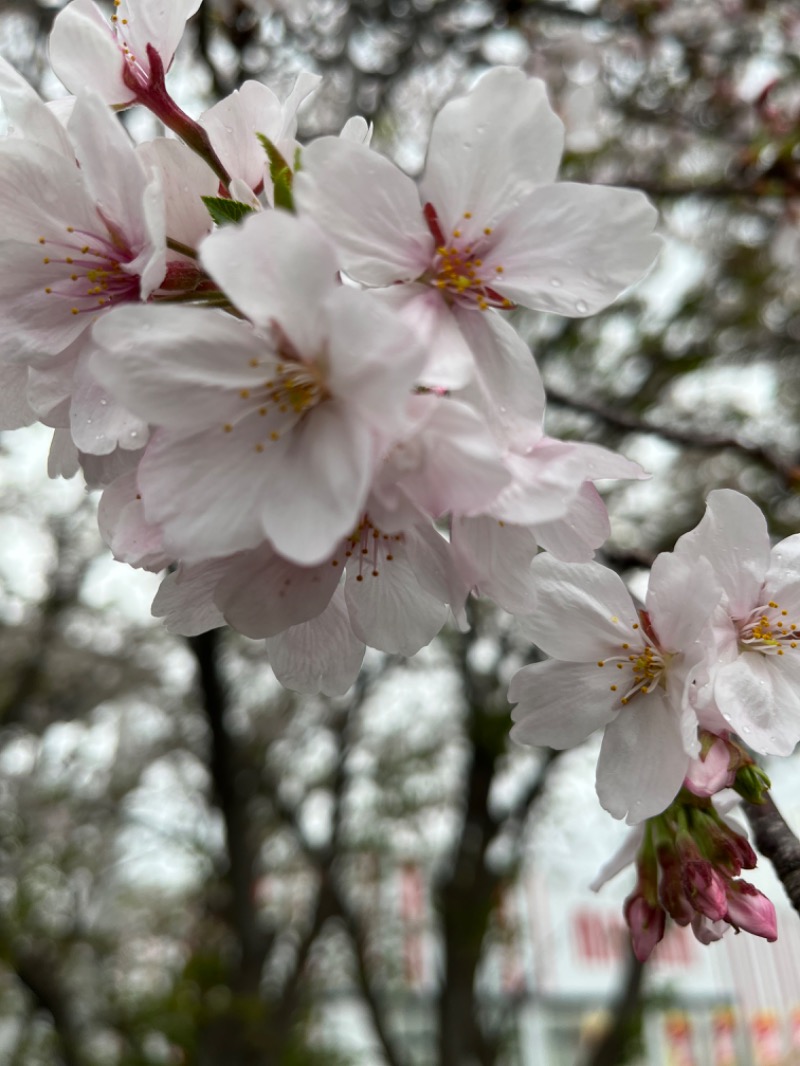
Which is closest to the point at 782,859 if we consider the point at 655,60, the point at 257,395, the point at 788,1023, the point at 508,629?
the point at 257,395

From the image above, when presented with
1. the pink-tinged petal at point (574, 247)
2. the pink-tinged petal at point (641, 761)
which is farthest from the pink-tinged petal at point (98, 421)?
the pink-tinged petal at point (641, 761)

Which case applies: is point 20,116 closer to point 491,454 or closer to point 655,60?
point 491,454

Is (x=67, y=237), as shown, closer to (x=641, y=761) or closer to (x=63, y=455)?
(x=63, y=455)

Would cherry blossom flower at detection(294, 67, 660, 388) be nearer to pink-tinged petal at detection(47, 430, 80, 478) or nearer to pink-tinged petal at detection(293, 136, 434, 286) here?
pink-tinged petal at detection(293, 136, 434, 286)

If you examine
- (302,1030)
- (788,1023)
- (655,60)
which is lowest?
(788,1023)

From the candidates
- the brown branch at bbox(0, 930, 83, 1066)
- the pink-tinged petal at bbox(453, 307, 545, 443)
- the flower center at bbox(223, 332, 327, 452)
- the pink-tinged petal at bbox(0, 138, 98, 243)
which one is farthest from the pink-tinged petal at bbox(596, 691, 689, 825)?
the brown branch at bbox(0, 930, 83, 1066)

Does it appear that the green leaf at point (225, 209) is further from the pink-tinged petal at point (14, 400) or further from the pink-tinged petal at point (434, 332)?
the pink-tinged petal at point (14, 400)
